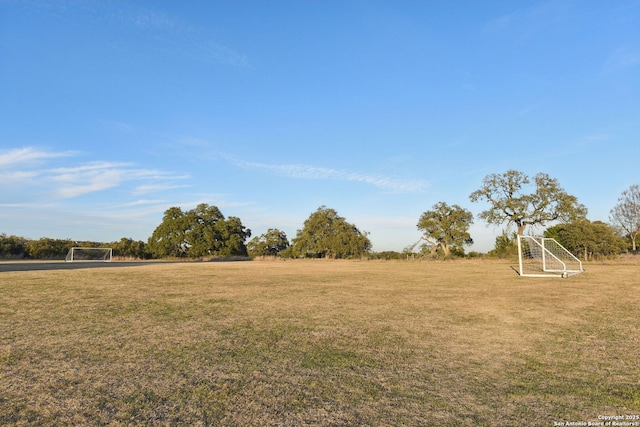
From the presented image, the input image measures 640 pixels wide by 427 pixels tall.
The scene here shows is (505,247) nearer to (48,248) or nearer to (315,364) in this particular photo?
(315,364)

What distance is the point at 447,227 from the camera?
51.4 metres

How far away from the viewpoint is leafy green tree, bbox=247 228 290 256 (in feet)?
205

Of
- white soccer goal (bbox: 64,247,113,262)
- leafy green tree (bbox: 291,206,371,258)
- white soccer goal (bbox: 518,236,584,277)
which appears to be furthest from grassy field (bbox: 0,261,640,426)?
leafy green tree (bbox: 291,206,371,258)

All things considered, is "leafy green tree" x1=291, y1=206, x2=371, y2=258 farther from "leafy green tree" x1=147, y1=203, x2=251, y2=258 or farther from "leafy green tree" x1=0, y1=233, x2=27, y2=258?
"leafy green tree" x1=0, y1=233, x2=27, y2=258

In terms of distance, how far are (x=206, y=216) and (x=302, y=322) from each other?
51.7 metres

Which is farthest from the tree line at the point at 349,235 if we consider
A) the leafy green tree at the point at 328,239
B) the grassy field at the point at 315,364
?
the grassy field at the point at 315,364

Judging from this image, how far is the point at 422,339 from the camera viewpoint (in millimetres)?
5859

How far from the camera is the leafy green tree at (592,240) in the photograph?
36312 millimetres

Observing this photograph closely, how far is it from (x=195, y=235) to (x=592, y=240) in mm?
47861

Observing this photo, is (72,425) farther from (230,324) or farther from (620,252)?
(620,252)

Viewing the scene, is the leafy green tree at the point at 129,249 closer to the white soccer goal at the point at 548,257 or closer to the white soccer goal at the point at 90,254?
the white soccer goal at the point at 90,254

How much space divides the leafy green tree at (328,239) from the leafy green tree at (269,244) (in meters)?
5.92

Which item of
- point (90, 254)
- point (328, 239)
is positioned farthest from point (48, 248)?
point (328, 239)

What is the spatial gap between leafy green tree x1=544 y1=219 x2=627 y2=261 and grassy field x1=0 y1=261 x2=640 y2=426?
33.5 meters
